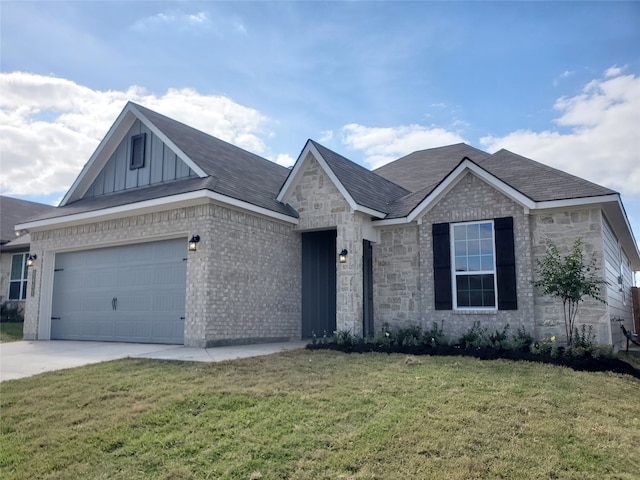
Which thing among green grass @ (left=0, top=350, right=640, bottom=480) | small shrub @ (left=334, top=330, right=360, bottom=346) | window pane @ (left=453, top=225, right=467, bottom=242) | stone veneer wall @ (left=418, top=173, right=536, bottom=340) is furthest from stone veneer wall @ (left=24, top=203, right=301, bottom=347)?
window pane @ (left=453, top=225, right=467, bottom=242)

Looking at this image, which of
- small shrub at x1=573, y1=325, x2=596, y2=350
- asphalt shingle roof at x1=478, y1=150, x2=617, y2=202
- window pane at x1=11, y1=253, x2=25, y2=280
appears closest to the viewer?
small shrub at x1=573, y1=325, x2=596, y2=350

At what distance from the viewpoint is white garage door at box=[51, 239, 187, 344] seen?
11805 mm

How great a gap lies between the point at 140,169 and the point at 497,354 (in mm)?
10417

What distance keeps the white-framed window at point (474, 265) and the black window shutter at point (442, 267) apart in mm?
121

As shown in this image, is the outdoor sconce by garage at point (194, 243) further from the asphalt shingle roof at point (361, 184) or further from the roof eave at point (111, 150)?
the asphalt shingle roof at point (361, 184)

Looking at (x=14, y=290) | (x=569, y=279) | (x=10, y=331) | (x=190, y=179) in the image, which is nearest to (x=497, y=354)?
(x=569, y=279)

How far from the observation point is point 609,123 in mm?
11711

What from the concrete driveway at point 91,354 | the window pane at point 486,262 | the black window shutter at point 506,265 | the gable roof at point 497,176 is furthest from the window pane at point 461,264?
the concrete driveway at point 91,354

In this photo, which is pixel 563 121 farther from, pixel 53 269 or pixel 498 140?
pixel 53 269

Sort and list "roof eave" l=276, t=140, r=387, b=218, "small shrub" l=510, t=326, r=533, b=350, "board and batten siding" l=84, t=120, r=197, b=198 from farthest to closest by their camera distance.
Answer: "board and batten siding" l=84, t=120, r=197, b=198 → "roof eave" l=276, t=140, r=387, b=218 → "small shrub" l=510, t=326, r=533, b=350

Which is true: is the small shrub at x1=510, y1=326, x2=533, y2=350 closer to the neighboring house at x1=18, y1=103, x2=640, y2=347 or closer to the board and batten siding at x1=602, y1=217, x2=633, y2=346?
the neighboring house at x1=18, y1=103, x2=640, y2=347

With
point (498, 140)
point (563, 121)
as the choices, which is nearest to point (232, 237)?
point (563, 121)

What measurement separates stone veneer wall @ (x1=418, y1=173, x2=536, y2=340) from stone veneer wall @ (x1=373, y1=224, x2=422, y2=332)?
1.01 feet

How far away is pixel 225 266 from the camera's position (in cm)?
1127
